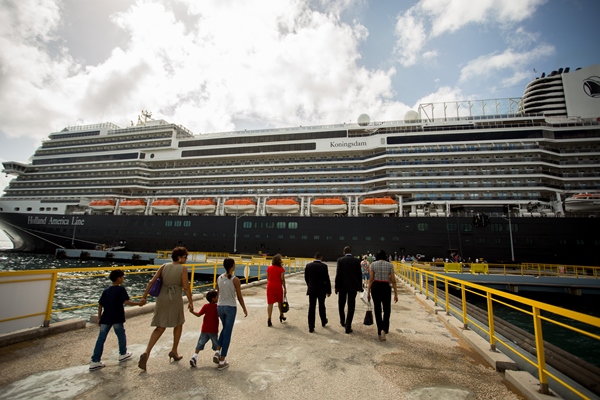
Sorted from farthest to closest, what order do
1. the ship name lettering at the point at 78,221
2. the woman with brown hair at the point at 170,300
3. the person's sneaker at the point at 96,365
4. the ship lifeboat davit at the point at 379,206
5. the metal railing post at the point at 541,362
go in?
1. the ship name lettering at the point at 78,221
2. the ship lifeboat davit at the point at 379,206
3. the woman with brown hair at the point at 170,300
4. the person's sneaker at the point at 96,365
5. the metal railing post at the point at 541,362

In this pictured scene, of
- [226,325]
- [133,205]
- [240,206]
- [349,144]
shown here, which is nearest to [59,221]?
[133,205]

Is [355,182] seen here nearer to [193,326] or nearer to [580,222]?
[580,222]

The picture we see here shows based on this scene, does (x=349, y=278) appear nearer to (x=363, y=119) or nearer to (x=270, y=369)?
(x=270, y=369)

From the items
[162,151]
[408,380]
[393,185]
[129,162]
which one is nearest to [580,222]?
[393,185]

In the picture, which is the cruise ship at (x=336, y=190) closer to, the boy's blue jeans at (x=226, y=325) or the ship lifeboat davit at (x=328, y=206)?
the ship lifeboat davit at (x=328, y=206)

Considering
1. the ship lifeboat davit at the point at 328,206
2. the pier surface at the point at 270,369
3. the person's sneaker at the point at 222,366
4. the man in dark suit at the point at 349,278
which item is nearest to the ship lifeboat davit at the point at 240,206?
the ship lifeboat davit at the point at 328,206

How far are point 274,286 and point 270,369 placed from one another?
219 cm

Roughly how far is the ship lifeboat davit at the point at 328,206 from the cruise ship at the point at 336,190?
0.11 m

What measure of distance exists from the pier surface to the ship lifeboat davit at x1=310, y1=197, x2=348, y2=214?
20998mm

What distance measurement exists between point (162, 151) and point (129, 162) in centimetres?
478

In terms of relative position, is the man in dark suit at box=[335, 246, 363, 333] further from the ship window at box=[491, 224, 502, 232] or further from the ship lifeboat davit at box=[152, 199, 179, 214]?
the ship lifeboat davit at box=[152, 199, 179, 214]

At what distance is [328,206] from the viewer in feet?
85.6

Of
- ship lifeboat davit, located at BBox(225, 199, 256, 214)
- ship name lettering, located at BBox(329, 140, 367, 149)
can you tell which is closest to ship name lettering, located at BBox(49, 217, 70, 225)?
ship lifeboat davit, located at BBox(225, 199, 256, 214)

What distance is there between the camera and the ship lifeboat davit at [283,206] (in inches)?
1070
